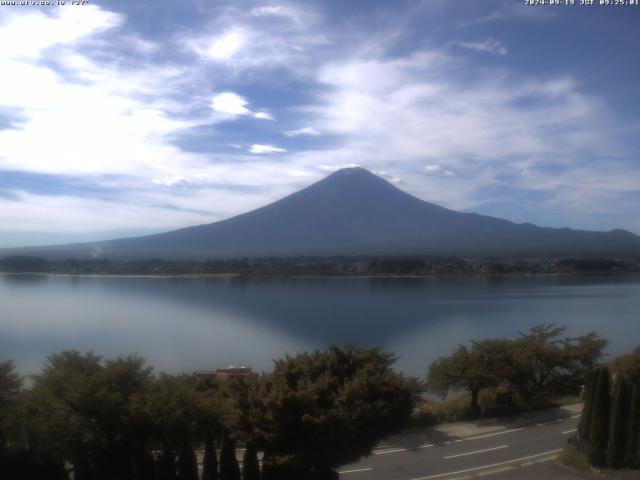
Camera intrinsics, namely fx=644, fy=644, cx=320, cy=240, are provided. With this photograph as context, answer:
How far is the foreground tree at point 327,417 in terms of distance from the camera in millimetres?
5836

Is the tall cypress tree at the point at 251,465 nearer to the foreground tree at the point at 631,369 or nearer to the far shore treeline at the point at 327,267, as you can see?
the foreground tree at the point at 631,369

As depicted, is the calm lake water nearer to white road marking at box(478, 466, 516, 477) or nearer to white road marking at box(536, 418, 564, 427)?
white road marking at box(536, 418, 564, 427)

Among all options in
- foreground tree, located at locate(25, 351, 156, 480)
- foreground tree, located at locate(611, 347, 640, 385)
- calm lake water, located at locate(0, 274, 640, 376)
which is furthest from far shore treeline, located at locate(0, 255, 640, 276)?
foreground tree, located at locate(25, 351, 156, 480)

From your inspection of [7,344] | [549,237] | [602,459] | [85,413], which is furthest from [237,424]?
[549,237]

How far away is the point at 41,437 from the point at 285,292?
35.3m

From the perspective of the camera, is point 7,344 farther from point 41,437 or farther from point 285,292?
point 285,292

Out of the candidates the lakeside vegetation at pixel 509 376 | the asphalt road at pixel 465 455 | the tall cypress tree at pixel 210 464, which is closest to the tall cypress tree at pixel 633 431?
the asphalt road at pixel 465 455

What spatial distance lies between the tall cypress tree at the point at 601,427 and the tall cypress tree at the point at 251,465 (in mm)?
3678

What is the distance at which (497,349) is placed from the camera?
12086 millimetres

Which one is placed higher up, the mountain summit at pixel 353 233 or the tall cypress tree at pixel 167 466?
the mountain summit at pixel 353 233

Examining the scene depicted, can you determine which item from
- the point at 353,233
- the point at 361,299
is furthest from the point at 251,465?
the point at 353,233

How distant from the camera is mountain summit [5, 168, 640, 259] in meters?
87.8

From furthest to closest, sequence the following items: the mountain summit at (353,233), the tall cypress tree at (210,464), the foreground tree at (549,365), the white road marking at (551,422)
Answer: the mountain summit at (353,233)
the foreground tree at (549,365)
the white road marking at (551,422)
the tall cypress tree at (210,464)

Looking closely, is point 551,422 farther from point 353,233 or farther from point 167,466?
point 353,233
